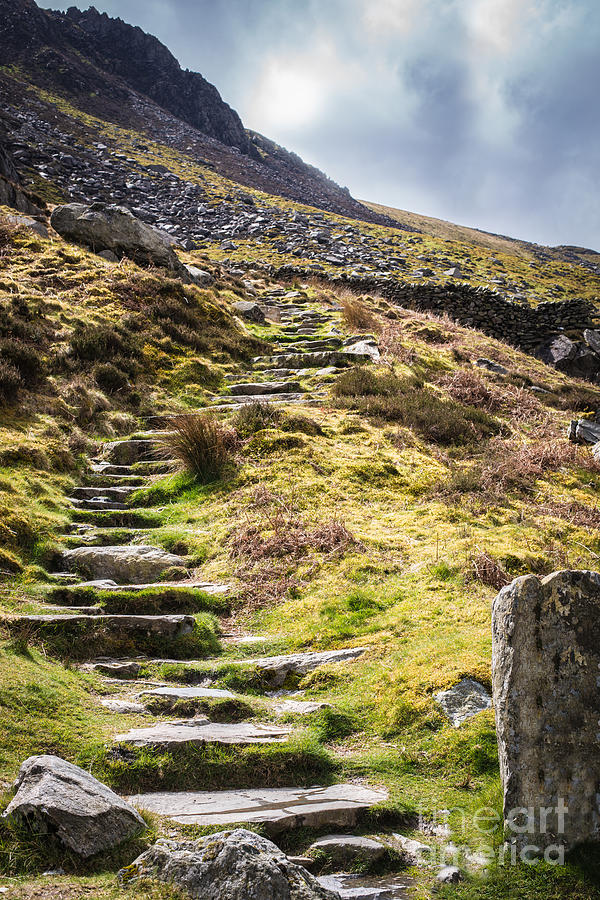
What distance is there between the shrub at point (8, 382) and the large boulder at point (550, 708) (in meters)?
9.85

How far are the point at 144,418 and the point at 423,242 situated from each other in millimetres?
59250

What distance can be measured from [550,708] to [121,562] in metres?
5.52

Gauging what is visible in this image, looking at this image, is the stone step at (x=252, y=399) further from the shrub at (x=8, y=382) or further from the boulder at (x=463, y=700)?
the boulder at (x=463, y=700)

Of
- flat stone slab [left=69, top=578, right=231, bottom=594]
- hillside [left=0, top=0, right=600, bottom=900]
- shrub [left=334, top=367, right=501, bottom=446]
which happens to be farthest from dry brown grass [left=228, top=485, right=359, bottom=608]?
shrub [left=334, top=367, right=501, bottom=446]

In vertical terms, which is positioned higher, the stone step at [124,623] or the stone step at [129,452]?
the stone step at [129,452]

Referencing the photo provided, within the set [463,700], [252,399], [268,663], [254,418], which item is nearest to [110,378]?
[252,399]

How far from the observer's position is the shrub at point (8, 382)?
10055 millimetres

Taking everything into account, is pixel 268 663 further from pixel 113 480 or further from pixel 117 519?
pixel 113 480

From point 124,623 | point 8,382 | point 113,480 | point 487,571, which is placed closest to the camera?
point 124,623

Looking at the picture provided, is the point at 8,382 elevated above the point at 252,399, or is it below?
below

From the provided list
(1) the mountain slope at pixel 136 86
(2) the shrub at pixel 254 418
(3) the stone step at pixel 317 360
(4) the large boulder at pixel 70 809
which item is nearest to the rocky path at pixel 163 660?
(4) the large boulder at pixel 70 809

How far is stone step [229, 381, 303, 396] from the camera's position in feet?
47.3

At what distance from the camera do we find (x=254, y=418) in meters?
11.3

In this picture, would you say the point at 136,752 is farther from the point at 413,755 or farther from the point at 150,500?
the point at 150,500
